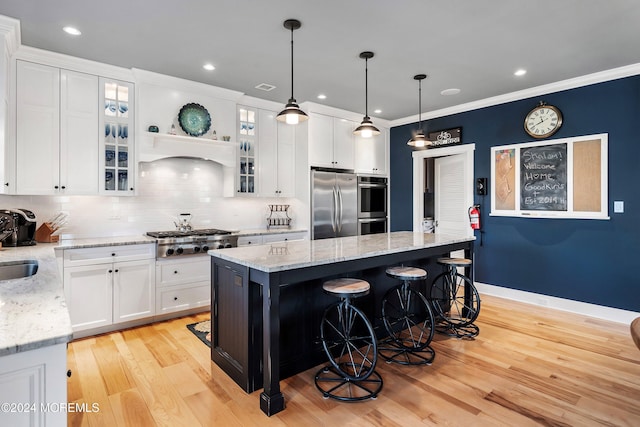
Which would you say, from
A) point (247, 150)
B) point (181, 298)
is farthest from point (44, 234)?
point (247, 150)

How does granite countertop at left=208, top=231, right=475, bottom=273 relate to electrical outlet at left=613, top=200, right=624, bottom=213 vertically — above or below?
below

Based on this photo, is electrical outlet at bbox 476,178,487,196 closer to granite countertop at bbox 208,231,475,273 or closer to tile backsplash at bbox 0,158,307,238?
granite countertop at bbox 208,231,475,273

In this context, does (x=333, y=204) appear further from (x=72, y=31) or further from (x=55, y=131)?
(x=72, y=31)

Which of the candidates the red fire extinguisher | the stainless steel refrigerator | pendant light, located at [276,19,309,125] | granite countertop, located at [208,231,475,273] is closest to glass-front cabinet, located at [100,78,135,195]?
granite countertop, located at [208,231,475,273]

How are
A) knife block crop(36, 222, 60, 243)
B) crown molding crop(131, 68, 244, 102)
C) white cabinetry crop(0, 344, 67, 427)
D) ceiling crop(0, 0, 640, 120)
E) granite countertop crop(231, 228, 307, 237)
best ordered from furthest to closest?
granite countertop crop(231, 228, 307, 237) → crown molding crop(131, 68, 244, 102) → knife block crop(36, 222, 60, 243) → ceiling crop(0, 0, 640, 120) → white cabinetry crop(0, 344, 67, 427)

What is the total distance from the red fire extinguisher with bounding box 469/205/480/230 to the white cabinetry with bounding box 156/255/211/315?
3.63 metres

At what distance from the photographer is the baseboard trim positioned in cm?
378

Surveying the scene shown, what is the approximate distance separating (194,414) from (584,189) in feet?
14.9

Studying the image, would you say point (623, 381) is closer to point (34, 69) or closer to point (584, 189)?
point (584, 189)

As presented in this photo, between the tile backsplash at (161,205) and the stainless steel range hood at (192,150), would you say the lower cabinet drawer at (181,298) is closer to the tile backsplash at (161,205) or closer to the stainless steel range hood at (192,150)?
the tile backsplash at (161,205)

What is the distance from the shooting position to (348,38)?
3000 millimetres

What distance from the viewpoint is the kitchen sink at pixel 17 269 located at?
235cm

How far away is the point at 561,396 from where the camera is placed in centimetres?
233

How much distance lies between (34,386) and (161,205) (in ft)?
11.3
